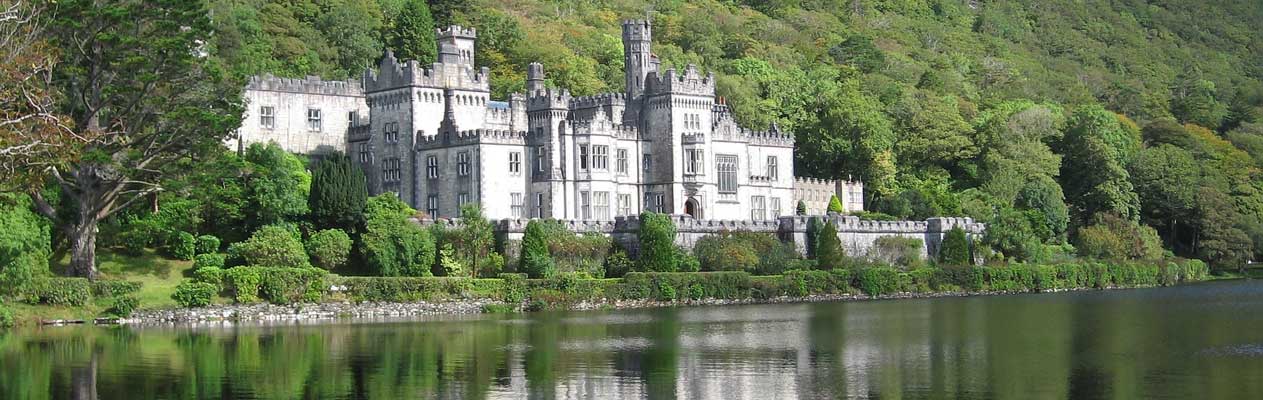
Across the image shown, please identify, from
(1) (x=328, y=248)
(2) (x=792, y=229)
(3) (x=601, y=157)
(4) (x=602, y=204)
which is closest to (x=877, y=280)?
(2) (x=792, y=229)

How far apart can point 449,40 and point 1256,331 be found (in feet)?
140

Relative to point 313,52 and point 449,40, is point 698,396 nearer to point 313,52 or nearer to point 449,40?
point 449,40

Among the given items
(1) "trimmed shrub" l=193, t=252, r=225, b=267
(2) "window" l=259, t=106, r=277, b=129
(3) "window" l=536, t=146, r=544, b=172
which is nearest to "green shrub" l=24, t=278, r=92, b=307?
(1) "trimmed shrub" l=193, t=252, r=225, b=267

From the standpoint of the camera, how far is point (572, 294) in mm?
74000

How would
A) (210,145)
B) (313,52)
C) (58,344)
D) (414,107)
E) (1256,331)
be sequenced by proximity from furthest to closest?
(313,52) → (414,107) → (210,145) → (1256,331) → (58,344)

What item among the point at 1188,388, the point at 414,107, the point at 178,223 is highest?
the point at 414,107

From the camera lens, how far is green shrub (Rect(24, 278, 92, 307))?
62156mm

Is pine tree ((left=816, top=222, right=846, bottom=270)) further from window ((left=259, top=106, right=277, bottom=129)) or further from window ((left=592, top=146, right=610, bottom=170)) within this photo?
window ((left=259, top=106, right=277, bottom=129))

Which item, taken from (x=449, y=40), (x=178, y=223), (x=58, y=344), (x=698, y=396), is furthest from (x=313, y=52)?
(x=698, y=396)

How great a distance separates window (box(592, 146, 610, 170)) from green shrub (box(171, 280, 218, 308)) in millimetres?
24929

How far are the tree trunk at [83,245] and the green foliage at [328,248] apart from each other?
889 cm

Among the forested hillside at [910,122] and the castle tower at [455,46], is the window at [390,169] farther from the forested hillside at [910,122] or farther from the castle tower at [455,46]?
the forested hillside at [910,122]

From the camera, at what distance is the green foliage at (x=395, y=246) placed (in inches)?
2876

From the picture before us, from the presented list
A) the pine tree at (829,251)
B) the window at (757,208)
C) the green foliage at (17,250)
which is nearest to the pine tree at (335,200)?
the green foliage at (17,250)
